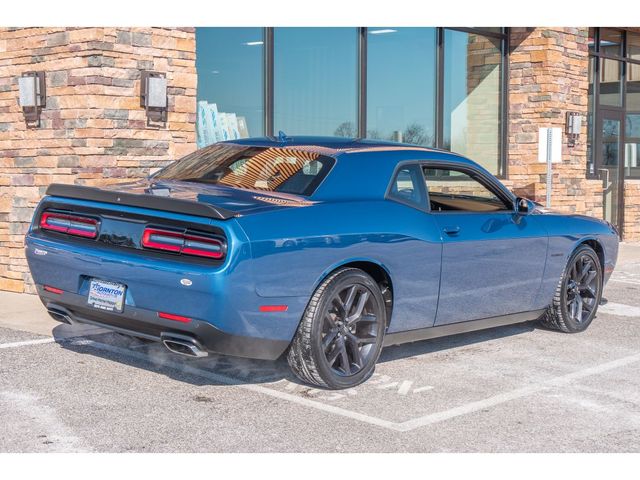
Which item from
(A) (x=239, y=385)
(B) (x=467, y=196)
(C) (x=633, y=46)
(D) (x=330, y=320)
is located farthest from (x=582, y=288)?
(C) (x=633, y=46)

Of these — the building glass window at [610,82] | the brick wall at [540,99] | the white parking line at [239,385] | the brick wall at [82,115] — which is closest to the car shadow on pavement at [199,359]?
the white parking line at [239,385]

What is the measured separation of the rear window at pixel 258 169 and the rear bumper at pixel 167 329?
100 centimetres

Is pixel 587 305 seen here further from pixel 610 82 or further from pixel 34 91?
pixel 610 82

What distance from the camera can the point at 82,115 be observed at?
9.35 meters

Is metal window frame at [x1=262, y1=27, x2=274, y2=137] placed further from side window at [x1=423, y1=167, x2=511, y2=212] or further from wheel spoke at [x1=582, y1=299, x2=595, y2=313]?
wheel spoke at [x1=582, y1=299, x2=595, y2=313]

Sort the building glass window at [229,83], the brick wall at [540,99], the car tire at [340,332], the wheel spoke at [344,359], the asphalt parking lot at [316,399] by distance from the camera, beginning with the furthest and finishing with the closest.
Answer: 1. the brick wall at [540,99]
2. the building glass window at [229,83]
3. the wheel spoke at [344,359]
4. the car tire at [340,332]
5. the asphalt parking lot at [316,399]

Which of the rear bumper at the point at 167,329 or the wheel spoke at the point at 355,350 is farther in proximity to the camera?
the wheel spoke at the point at 355,350

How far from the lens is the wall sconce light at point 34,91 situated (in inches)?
377

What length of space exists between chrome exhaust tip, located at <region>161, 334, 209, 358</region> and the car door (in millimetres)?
1822

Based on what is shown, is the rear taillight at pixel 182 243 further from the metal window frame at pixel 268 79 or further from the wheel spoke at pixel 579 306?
the metal window frame at pixel 268 79

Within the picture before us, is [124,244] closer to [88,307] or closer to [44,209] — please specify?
[88,307]

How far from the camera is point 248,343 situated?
539cm

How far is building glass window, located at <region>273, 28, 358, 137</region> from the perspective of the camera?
1209cm

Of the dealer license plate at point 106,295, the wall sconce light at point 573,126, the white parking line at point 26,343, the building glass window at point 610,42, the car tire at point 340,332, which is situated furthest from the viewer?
the building glass window at point 610,42
